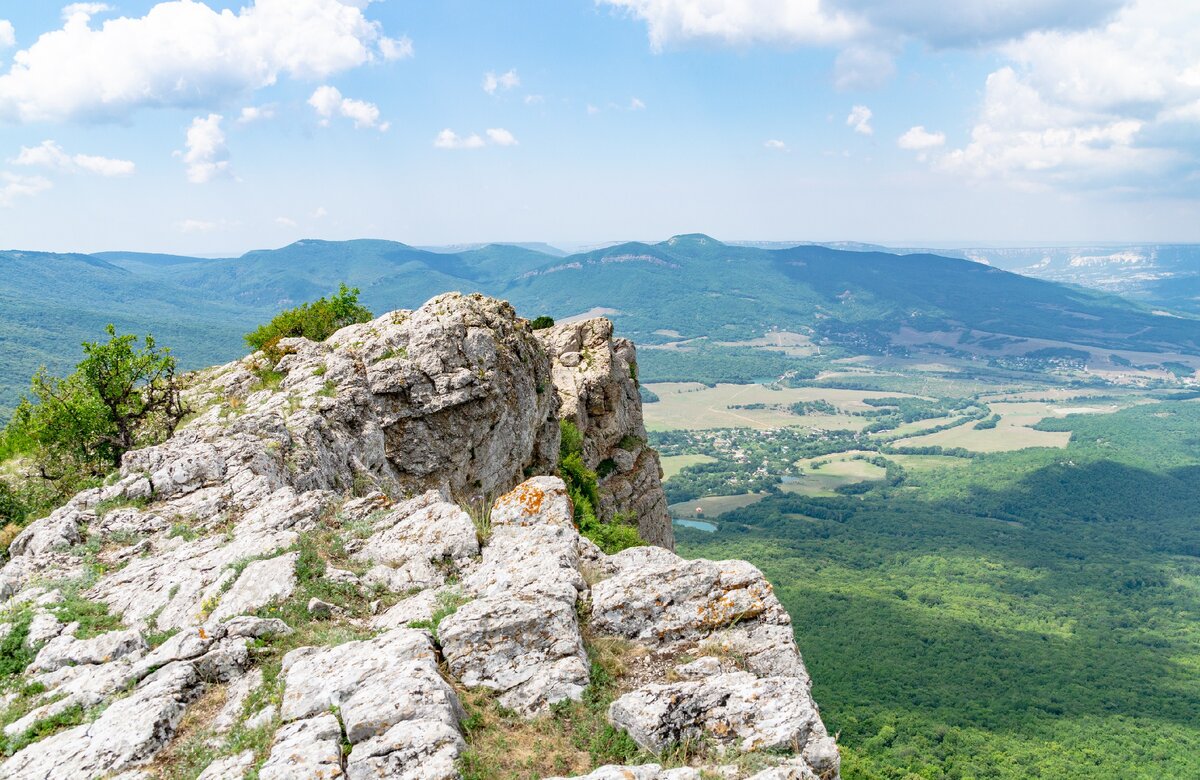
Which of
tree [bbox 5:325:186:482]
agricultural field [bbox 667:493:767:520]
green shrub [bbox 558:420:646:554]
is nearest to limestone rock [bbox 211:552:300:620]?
tree [bbox 5:325:186:482]

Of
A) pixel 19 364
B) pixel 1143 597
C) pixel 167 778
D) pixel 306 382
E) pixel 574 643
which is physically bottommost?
pixel 1143 597

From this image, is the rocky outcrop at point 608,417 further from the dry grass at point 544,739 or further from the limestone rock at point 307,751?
the limestone rock at point 307,751

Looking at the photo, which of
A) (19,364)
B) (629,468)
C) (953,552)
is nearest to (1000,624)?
(953,552)

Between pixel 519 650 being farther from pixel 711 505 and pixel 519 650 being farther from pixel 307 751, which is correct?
pixel 711 505

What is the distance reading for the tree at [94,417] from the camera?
23.5m

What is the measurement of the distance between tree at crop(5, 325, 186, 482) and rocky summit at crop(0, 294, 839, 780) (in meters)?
5.68

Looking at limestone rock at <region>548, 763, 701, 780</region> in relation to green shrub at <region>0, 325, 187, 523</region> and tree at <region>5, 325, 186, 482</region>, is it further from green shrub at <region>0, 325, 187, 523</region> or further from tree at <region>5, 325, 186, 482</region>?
tree at <region>5, 325, 186, 482</region>

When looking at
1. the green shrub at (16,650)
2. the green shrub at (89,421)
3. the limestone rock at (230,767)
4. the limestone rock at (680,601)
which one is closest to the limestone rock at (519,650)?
the limestone rock at (680,601)

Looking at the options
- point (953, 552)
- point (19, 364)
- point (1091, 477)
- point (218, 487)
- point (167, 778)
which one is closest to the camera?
point (167, 778)

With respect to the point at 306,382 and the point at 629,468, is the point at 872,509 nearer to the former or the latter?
the point at 629,468

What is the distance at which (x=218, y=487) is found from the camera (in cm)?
1827

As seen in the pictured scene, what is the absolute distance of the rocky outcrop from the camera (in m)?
43.4

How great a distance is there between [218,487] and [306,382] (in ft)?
28.5

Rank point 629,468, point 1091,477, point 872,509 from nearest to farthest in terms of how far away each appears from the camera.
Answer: point 629,468 → point 872,509 → point 1091,477
